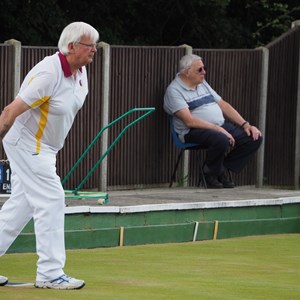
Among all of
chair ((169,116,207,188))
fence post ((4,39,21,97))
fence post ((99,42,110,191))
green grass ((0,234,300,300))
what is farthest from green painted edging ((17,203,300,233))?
fence post ((4,39,21,97))

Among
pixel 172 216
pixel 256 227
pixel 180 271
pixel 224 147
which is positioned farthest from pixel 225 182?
pixel 180 271

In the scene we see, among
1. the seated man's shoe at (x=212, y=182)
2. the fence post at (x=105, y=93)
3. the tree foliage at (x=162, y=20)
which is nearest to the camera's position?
the fence post at (x=105, y=93)

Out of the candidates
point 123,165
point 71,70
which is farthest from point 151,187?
point 71,70

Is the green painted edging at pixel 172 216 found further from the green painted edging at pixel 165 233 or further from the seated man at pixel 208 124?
the seated man at pixel 208 124

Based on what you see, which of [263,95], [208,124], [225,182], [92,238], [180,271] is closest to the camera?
[180,271]

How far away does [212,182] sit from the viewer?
1438 centimetres

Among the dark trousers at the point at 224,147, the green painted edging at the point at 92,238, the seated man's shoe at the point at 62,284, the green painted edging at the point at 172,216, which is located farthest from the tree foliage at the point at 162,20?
the seated man's shoe at the point at 62,284

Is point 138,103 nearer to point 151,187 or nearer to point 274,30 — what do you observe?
point 151,187

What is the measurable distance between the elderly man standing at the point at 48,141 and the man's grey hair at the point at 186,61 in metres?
5.66

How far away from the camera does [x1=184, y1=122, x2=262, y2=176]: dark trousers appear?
46.0ft

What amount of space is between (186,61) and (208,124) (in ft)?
2.24

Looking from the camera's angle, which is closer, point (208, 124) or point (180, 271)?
point (180, 271)

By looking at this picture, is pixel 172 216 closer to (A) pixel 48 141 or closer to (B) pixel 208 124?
(B) pixel 208 124

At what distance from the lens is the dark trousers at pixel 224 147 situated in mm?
14016
